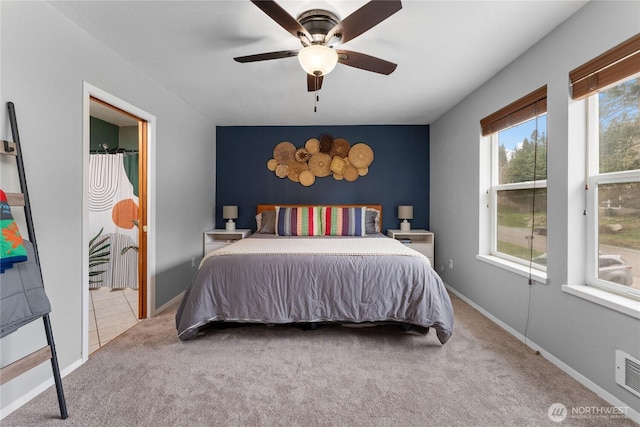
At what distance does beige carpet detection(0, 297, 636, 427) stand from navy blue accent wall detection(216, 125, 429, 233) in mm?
2388

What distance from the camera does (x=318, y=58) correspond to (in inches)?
70.3

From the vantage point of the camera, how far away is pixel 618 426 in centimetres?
146

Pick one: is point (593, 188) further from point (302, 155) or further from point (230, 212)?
point (230, 212)

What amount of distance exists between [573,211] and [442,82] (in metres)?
1.68

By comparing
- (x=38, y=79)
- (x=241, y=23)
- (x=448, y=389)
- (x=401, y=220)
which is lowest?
(x=448, y=389)

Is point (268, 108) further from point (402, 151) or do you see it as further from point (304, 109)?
point (402, 151)

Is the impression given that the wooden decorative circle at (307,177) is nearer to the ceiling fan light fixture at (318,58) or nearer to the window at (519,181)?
the window at (519,181)

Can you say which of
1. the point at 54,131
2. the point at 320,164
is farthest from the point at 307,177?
the point at 54,131

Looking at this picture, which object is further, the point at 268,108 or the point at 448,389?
the point at 268,108

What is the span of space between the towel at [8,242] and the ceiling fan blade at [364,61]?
79.4 inches

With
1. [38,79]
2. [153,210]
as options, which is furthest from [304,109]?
[38,79]

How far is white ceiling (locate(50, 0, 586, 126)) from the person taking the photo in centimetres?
183

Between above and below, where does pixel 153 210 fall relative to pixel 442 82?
below

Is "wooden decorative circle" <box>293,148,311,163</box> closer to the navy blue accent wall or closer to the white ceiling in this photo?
the navy blue accent wall
